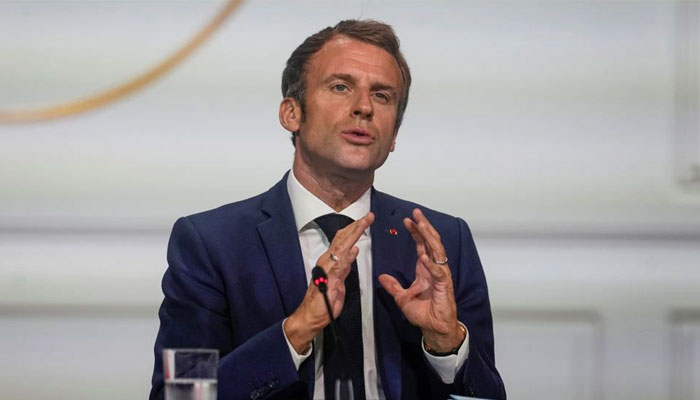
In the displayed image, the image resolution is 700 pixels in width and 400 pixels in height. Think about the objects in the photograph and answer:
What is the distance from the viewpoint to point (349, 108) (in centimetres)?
264

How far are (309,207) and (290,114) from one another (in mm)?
241

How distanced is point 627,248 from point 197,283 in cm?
129

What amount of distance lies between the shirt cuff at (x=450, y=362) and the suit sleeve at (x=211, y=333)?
266 mm

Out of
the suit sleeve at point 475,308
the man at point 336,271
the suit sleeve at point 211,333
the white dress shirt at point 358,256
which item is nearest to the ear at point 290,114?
the man at point 336,271

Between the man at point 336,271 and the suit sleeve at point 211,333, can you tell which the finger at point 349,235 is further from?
the suit sleeve at point 211,333

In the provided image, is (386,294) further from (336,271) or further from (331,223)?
(336,271)

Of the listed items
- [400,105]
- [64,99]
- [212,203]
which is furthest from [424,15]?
[64,99]

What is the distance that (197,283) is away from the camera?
2553 millimetres

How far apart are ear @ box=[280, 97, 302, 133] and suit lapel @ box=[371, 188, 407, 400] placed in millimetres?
234

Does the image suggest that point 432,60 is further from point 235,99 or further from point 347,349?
point 347,349

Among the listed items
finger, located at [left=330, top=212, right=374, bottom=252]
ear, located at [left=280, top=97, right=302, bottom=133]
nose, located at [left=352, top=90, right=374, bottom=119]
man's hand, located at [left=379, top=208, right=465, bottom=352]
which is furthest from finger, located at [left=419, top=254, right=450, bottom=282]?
ear, located at [left=280, top=97, right=302, bottom=133]

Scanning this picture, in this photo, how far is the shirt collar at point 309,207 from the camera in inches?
105

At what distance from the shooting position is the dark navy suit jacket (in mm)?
2455

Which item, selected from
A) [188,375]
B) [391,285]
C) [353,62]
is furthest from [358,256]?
[188,375]
